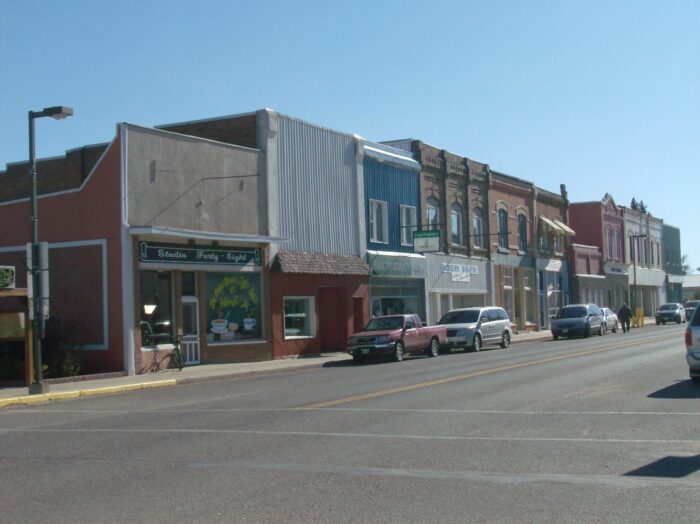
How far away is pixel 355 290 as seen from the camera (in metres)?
35.6

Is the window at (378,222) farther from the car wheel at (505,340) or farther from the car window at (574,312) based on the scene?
the car window at (574,312)

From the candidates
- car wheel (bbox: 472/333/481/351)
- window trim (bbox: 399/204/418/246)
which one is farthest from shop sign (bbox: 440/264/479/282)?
car wheel (bbox: 472/333/481/351)

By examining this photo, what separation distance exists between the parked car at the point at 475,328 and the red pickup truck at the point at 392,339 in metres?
2.29

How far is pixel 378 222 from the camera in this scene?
126 feet

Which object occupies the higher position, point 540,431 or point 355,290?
point 355,290

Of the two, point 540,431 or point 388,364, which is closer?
point 540,431

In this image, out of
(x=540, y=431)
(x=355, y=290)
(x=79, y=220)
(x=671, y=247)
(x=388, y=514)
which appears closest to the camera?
(x=388, y=514)

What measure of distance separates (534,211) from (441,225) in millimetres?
14173

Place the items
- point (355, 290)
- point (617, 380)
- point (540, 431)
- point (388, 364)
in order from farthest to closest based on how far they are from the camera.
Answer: point (355, 290) → point (388, 364) → point (617, 380) → point (540, 431)

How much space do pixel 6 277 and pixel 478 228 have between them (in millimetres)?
31561

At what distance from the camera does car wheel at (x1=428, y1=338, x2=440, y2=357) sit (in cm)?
3130

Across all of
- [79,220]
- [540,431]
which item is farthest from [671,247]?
[540,431]

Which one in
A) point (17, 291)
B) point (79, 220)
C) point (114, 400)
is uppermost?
point (79, 220)

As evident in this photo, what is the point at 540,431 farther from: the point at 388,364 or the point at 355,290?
the point at 355,290
